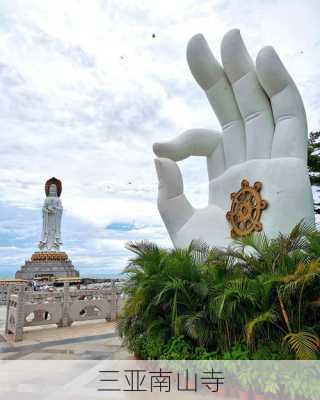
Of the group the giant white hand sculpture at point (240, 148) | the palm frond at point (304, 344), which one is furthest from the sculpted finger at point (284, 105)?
the palm frond at point (304, 344)

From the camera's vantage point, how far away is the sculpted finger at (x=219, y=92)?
8.66 m

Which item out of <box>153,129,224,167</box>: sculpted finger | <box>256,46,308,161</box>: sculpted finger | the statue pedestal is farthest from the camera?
the statue pedestal

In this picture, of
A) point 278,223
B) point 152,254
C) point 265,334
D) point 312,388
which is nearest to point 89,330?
point 152,254

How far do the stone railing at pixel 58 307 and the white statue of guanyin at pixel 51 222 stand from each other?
2253 centimetres

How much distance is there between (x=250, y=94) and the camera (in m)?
8.28

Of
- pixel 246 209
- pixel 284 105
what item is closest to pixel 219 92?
pixel 284 105

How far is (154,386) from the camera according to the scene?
464cm

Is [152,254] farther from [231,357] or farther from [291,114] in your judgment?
[291,114]

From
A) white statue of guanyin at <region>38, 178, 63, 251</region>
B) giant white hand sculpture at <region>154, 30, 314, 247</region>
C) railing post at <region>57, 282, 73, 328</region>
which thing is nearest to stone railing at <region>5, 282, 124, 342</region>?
railing post at <region>57, 282, 73, 328</region>

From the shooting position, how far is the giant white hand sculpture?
736 cm

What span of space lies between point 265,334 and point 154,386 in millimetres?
1585

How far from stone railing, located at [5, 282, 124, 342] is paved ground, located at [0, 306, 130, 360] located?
28cm

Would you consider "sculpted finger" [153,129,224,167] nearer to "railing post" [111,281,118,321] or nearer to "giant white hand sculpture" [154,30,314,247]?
"giant white hand sculpture" [154,30,314,247]

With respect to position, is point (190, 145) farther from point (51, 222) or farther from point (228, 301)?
point (51, 222)
